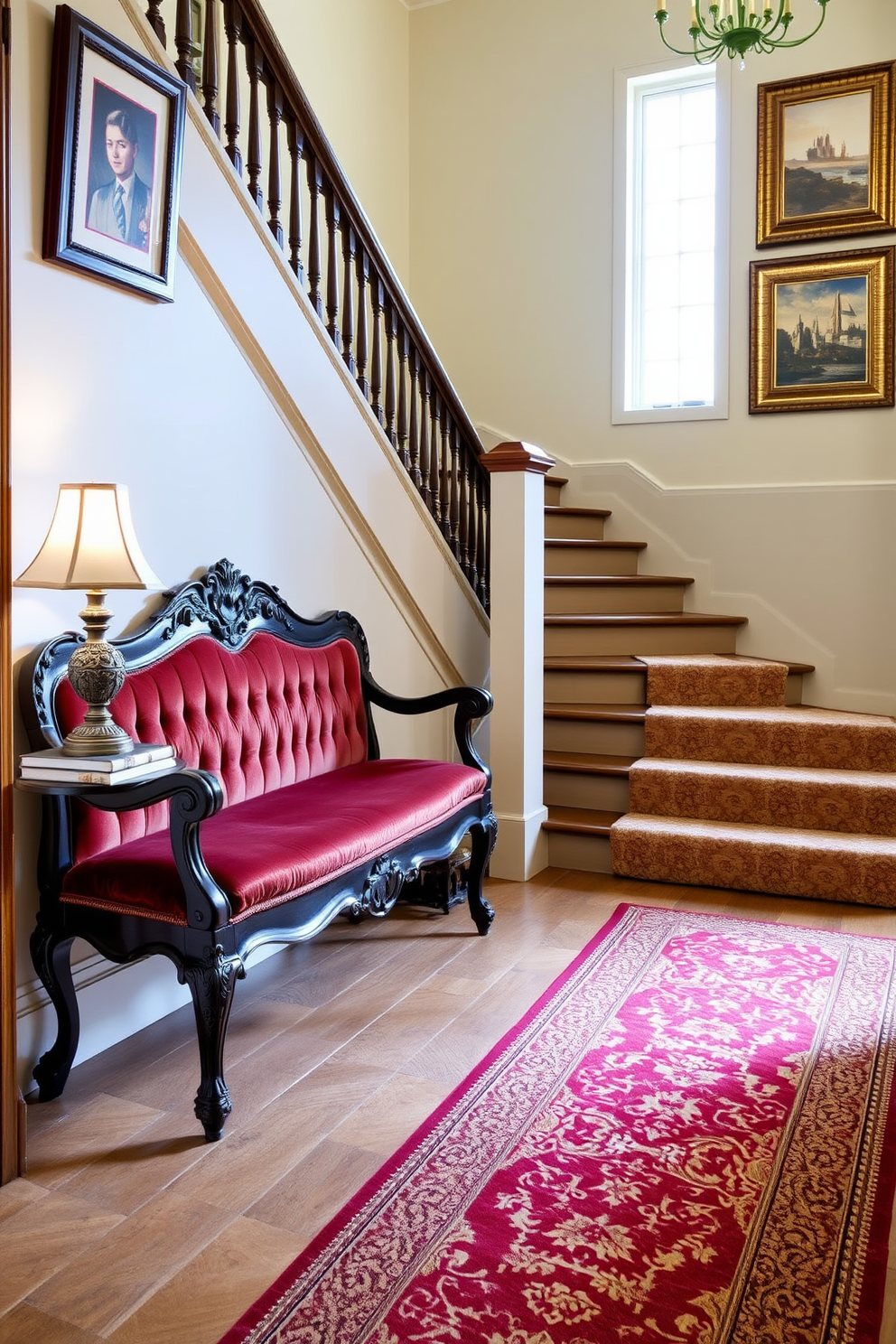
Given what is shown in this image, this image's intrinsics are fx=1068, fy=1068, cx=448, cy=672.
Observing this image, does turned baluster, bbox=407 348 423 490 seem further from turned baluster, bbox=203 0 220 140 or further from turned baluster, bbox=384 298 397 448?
turned baluster, bbox=203 0 220 140

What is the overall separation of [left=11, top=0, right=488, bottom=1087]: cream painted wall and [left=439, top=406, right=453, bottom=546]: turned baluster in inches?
Result: 4.8

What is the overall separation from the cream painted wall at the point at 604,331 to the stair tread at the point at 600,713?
3.97 feet

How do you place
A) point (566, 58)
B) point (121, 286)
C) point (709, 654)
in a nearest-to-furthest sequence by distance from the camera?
1. point (121, 286)
2. point (709, 654)
3. point (566, 58)

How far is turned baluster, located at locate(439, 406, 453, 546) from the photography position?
461 centimetres

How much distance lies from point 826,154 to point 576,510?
7.24 feet

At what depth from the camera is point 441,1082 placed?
2562 mm

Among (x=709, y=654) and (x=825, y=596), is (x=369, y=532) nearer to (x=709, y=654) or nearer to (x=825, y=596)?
(x=709, y=654)

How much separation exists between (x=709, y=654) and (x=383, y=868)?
303 centimetres

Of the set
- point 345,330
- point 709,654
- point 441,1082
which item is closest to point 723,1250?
point 441,1082

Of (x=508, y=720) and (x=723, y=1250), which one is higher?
(x=508, y=720)

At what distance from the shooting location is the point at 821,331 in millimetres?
5562

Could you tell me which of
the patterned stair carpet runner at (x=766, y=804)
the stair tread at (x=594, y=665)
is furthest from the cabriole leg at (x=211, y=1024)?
the stair tread at (x=594, y=665)

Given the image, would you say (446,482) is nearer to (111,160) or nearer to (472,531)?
(472,531)

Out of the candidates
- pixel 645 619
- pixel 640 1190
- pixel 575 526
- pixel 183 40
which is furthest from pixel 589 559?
pixel 640 1190
